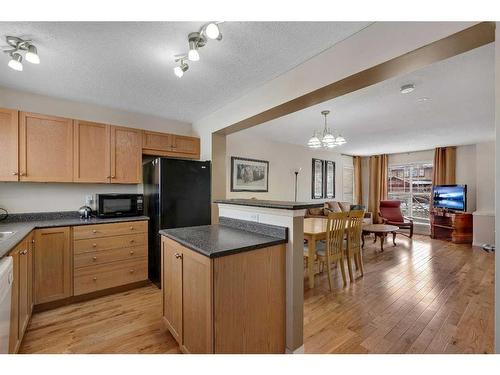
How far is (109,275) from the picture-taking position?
262 centimetres

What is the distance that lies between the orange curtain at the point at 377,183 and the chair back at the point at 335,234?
4.98 meters

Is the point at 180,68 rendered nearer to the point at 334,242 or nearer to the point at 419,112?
the point at 334,242

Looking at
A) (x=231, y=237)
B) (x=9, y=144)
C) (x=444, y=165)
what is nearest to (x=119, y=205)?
(x=9, y=144)

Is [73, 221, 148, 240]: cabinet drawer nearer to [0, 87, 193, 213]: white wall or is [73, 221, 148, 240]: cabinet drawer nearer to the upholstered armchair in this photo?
[0, 87, 193, 213]: white wall

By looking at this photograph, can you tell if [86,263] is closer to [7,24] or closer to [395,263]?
[7,24]

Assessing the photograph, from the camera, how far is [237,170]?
14.9 feet

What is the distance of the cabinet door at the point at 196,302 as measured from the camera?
1293 millimetres

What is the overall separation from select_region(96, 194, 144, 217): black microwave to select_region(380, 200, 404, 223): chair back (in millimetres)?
5878

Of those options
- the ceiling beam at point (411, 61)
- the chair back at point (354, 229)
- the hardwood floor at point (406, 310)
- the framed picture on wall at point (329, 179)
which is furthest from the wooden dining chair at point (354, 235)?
the framed picture on wall at point (329, 179)

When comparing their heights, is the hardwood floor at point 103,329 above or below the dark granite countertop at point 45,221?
below

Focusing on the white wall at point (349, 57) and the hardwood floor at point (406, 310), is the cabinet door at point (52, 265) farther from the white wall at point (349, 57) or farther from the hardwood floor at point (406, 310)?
the hardwood floor at point (406, 310)
